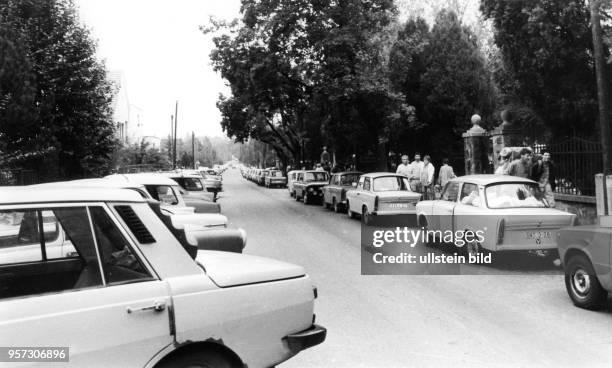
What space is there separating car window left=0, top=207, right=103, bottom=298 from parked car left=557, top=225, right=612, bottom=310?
5264mm

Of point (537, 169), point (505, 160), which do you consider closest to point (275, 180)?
point (505, 160)

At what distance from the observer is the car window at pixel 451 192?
10.4 meters

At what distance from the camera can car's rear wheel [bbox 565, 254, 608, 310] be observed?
6203mm

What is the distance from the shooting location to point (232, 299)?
3.33 meters

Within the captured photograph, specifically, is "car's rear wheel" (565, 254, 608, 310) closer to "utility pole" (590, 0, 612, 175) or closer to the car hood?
the car hood

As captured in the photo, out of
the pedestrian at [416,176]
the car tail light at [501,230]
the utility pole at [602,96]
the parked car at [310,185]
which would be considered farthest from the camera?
the parked car at [310,185]

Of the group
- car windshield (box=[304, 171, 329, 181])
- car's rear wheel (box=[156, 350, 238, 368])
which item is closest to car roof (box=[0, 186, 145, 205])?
A: car's rear wheel (box=[156, 350, 238, 368])

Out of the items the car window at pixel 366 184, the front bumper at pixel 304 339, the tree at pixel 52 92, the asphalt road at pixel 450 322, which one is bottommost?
the asphalt road at pixel 450 322

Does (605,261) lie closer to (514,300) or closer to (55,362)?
(514,300)

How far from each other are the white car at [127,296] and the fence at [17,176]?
14.1 meters

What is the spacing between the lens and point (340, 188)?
63.3 ft

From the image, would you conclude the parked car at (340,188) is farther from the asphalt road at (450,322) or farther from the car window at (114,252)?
the car window at (114,252)

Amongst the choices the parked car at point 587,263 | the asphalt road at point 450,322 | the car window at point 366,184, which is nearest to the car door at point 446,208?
the asphalt road at point 450,322

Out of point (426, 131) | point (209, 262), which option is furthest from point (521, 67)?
point (209, 262)
